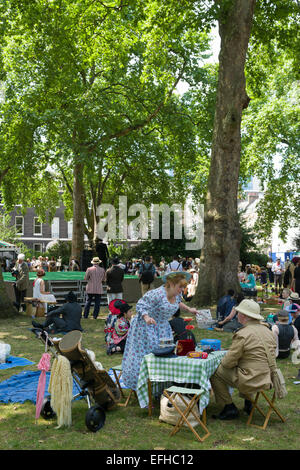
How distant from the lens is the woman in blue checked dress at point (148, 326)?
21.7ft

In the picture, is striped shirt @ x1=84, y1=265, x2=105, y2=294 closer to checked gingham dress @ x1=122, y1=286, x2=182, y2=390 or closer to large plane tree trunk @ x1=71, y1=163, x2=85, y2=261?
Result: checked gingham dress @ x1=122, y1=286, x2=182, y2=390

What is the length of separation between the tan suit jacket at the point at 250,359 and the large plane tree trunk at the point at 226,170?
30.9ft

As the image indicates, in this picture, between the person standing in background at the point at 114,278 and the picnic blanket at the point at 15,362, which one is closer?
the picnic blanket at the point at 15,362

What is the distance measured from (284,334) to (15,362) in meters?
5.01

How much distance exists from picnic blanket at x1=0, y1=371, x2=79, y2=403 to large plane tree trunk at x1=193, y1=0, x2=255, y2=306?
26.0ft

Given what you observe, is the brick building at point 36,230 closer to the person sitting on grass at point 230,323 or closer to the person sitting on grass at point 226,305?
the person sitting on grass at point 226,305

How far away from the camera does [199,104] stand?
87.0 feet

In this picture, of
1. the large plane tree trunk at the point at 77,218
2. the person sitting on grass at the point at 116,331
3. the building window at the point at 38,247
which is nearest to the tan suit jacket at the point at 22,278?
the person sitting on grass at the point at 116,331

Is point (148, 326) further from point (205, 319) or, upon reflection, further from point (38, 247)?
point (38, 247)

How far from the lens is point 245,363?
5.97 metres

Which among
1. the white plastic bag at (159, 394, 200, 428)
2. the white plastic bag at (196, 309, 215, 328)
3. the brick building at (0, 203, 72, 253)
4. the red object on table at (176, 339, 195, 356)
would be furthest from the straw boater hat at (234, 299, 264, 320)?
the brick building at (0, 203, 72, 253)

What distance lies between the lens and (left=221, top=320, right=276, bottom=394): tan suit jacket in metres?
5.88

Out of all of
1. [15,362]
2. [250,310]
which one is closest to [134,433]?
[250,310]

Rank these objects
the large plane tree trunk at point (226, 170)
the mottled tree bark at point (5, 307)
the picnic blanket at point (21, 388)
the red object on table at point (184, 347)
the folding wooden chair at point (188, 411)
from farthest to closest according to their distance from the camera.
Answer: the large plane tree trunk at point (226, 170), the mottled tree bark at point (5, 307), the picnic blanket at point (21, 388), the red object on table at point (184, 347), the folding wooden chair at point (188, 411)
